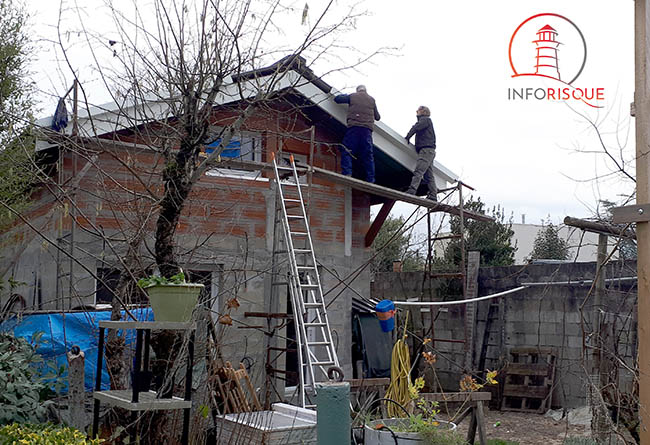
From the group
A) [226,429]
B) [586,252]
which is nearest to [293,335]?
[226,429]

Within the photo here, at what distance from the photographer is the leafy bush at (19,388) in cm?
504

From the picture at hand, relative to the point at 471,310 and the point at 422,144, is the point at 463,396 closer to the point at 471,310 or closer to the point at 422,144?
the point at 422,144

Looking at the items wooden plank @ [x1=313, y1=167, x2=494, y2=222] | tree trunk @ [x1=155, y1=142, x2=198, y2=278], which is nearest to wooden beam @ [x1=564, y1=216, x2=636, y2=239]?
tree trunk @ [x1=155, y1=142, x2=198, y2=278]

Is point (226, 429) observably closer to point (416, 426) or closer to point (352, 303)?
point (416, 426)

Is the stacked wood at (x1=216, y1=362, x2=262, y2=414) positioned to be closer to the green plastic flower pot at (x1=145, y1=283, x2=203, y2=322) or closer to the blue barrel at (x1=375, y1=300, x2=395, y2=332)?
the blue barrel at (x1=375, y1=300, x2=395, y2=332)

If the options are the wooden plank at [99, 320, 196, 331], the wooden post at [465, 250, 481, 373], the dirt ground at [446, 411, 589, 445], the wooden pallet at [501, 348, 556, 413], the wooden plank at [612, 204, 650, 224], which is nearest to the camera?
the wooden plank at [612, 204, 650, 224]

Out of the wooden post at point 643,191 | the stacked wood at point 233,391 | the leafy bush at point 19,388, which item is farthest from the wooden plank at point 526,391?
the leafy bush at point 19,388

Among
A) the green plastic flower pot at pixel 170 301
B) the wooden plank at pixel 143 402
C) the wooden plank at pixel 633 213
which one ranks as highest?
the wooden plank at pixel 633 213

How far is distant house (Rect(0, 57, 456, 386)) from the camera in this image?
839 cm

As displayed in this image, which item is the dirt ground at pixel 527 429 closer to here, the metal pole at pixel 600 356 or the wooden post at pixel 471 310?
the wooden post at pixel 471 310

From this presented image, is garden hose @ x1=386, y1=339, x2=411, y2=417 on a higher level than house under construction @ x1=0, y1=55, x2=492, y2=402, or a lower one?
lower

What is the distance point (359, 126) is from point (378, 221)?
5.52ft

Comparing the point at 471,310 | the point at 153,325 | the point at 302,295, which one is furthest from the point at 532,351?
the point at 153,325

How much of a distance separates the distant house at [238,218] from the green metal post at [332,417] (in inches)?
171
